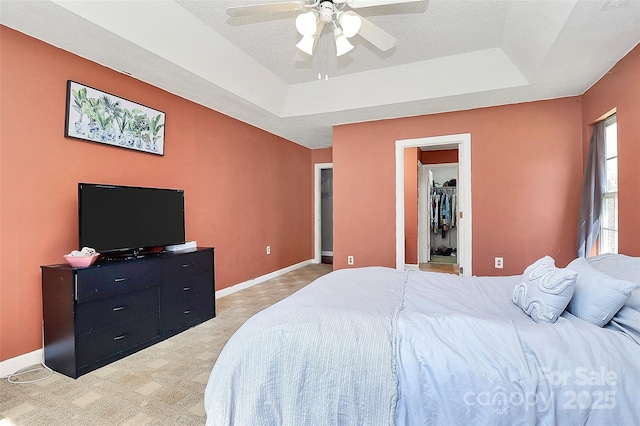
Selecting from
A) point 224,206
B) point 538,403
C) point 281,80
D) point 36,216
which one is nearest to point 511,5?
point 281,80

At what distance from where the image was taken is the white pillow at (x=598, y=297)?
4.40 ft

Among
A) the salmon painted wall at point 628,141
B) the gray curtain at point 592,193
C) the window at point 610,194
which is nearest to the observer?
the salmon painted wall at point 628,141

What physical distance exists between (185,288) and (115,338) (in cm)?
73

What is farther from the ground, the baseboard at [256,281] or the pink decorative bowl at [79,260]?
the pink decorative bowl at [79,260]

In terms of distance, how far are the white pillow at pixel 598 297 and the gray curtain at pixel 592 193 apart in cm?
209

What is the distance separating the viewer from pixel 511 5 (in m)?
2.46

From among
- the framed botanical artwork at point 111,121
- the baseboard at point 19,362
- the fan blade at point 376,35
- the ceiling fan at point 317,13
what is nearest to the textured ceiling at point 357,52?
the framed botanical artwork at point 111,121

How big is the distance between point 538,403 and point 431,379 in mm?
368

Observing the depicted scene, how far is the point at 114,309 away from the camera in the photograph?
2.40 m

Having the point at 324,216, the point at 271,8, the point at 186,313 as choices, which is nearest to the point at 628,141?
the point at 271,8

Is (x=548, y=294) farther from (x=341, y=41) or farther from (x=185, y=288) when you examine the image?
(x=185, y=288)

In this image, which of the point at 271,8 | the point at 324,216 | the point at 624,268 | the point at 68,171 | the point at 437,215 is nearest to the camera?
the point at 624,268

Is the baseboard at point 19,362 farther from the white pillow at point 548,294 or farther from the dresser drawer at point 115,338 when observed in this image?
the white pillow at point 548,294

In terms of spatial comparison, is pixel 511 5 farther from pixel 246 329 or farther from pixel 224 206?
pixel 224 206
